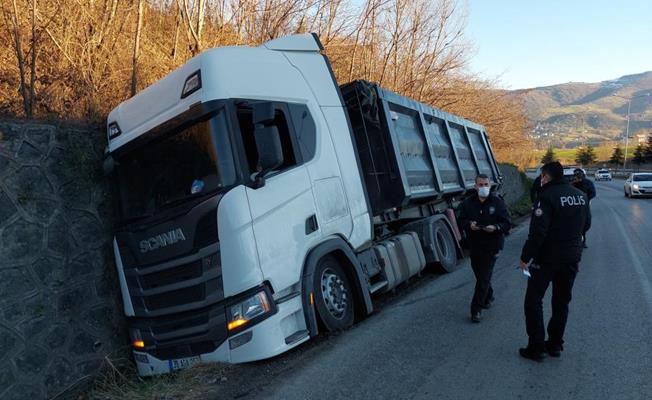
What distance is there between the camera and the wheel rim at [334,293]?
525 cm

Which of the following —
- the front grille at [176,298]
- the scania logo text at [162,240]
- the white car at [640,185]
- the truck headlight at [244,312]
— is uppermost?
the scania logo text at [162,240]

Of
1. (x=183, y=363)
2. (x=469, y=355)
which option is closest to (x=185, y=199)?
(x=183, y=363)

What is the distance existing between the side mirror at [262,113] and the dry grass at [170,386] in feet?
7.24

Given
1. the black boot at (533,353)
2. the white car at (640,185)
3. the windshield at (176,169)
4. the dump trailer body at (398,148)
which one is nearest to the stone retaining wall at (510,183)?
the white car at (640,185)

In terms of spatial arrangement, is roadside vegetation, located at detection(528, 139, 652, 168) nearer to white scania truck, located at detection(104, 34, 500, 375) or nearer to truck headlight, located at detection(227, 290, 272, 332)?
white scania truck, located at detection(104, 34, 500, 375)

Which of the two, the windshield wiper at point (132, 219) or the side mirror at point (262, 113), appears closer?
the side mirror at point (262, 113)

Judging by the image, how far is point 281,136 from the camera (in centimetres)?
518

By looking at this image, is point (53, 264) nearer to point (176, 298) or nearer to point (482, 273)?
point (176, 298)

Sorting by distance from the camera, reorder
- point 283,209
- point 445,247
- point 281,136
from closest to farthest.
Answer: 1. point 283,209
2. point 281,136
3. point 445,247

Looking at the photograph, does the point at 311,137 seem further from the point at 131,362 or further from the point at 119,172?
the point at 131,362

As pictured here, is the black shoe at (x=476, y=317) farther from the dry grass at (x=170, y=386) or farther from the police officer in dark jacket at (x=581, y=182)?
the police officer in dark jacket at (x=581, y=182)

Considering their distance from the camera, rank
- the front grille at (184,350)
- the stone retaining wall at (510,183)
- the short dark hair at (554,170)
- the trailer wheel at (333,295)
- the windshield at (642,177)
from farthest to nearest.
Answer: the windshield at (642,177), the stone retaining wall at (510,183), the trailer wheel at (333,295), the front grille at (184,350), the short dark hair at (554,170)

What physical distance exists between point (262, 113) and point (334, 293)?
6.96 feet

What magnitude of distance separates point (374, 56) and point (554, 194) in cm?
1335
